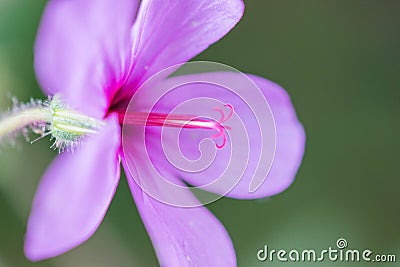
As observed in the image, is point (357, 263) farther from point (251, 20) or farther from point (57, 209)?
point (57, 209)

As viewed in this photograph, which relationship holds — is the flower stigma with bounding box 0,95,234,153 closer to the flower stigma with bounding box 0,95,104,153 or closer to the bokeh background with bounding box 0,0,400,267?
the flower stigma with bounding box 0,95,104,153

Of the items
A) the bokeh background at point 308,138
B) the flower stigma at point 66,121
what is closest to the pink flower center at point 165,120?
the flower stigma at point 66,121

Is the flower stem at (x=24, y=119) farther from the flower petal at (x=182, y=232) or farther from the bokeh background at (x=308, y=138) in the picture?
the bokeh background at (x=308, y=138)

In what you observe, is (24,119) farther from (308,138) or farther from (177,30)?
(308,138)

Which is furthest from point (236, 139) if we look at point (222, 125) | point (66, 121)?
point (66, 121)

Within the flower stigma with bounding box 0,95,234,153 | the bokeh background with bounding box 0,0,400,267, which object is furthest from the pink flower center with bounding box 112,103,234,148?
the bokeh background with bounding box 0,0,400,267

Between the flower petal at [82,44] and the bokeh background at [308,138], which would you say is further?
the bokeh background at [308,138]
